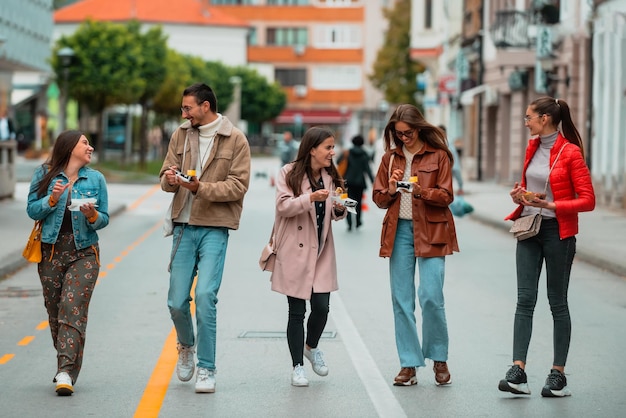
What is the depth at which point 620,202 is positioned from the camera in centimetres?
2933

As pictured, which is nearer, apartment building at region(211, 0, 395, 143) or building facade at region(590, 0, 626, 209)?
building facade at region(590, 0, 626, 209)

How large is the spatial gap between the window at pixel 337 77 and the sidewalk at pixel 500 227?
8309 centimetres

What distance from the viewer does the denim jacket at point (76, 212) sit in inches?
333

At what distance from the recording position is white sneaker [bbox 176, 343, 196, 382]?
28.5ft

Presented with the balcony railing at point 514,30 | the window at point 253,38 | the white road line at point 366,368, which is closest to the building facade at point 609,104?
the balcony railing at point 514,30

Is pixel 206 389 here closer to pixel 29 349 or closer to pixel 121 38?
pixel 29 349

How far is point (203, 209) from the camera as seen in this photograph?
845cm

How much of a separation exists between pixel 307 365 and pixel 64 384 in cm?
206

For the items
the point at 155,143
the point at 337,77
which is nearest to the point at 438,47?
the point at 155,143

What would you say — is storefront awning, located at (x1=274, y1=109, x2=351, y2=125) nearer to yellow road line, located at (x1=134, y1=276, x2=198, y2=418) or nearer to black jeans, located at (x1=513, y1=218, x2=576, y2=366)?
yellow road line, located at (x1=134, y1=276, x2=198, y2=418)

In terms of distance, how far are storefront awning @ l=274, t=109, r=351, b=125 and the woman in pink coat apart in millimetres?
110705

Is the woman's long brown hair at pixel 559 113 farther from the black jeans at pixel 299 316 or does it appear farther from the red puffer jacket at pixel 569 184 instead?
the black jeans at pixel 299 316

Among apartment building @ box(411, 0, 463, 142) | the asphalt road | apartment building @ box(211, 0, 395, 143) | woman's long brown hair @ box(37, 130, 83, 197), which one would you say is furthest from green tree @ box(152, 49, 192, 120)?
woman's long brown hair @ box(37, 130, 83, 197)

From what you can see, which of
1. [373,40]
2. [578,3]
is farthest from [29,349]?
[373,40]
